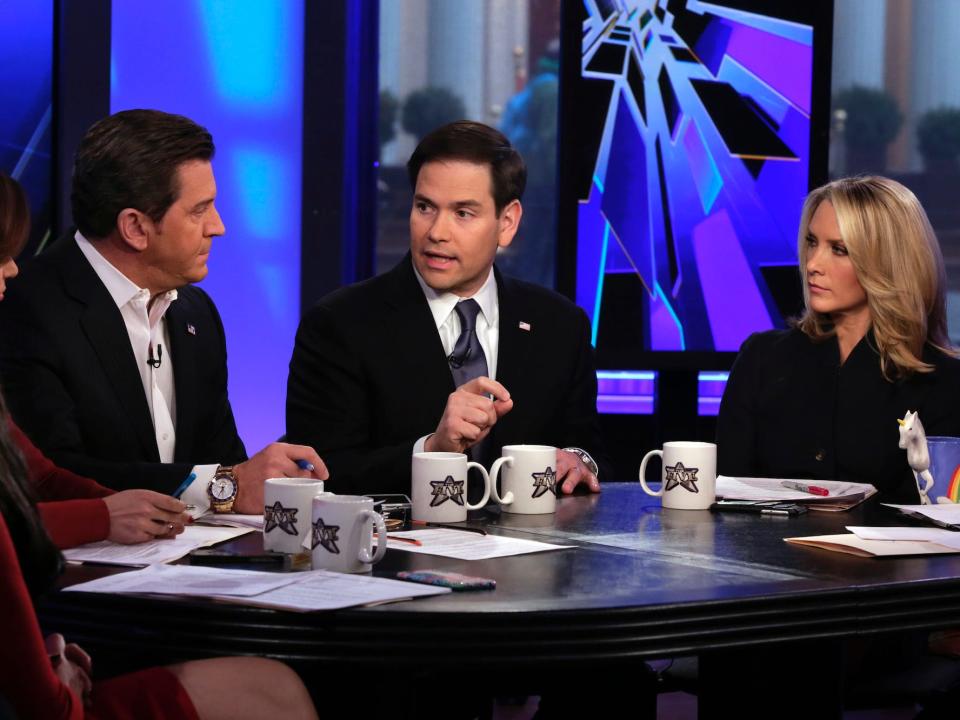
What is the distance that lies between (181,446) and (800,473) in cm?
134

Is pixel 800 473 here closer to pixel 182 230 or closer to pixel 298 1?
pixel 182 230

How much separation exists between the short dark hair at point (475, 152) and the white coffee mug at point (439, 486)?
1008mm

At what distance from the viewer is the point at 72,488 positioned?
2.09 meters

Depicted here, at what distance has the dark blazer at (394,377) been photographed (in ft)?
9.26

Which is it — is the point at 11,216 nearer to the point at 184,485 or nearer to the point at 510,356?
the point at 184,485

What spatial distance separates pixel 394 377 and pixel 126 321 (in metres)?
0.58

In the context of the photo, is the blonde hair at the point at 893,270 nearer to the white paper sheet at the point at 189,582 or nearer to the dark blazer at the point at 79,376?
the dark blazer at the point at 79,376

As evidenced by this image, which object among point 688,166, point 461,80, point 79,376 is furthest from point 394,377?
point 461,80

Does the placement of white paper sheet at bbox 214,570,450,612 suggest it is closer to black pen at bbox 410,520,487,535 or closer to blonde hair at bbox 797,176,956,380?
black pen at bbox 410,520,487,535

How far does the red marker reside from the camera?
2.40 m

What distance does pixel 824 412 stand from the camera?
2846 millimetres

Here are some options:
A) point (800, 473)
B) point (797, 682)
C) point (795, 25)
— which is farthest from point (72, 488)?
point (795, 25)

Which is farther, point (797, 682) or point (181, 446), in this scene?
point (181, 446)

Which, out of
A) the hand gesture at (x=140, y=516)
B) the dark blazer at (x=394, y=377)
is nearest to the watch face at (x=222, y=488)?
the hand gesture at (x=140, y=516)
